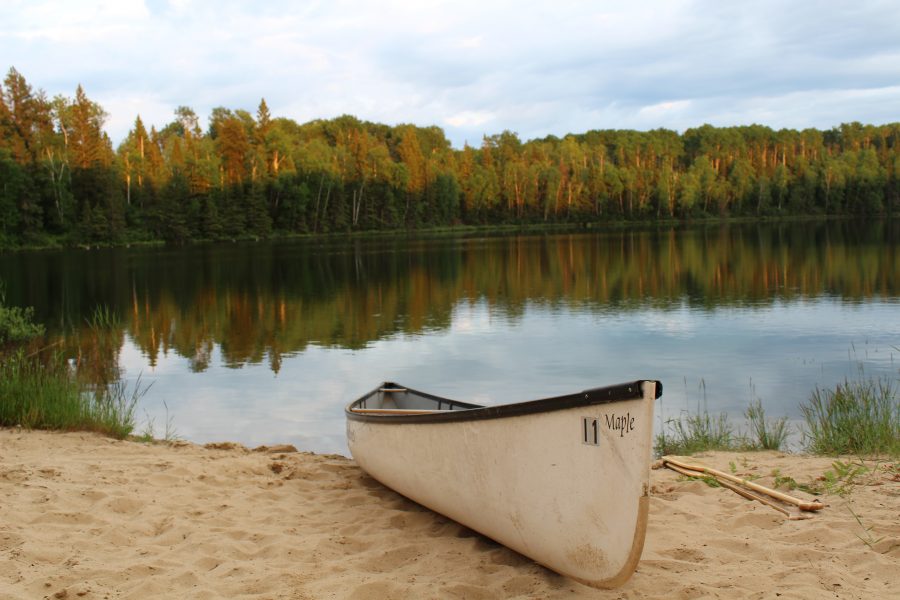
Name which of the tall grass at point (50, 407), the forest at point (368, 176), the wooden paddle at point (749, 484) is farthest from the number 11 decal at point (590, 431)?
the forest at point (368, 176)

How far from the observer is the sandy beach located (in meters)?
4.97

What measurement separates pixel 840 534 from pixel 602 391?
2456 mm

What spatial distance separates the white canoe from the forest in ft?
239

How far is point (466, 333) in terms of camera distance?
20.0 m

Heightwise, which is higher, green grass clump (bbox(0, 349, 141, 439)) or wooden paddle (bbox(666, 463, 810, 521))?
green grass clump (bbox(0, 349, 141, 439))

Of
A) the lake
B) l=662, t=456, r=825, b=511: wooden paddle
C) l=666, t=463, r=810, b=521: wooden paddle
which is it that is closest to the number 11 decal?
l=666, t=463, r=810, b=521: wooden paddle

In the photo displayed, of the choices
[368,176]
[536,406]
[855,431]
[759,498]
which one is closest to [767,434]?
[855,431]

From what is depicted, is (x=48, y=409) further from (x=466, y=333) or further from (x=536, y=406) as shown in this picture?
(x=466, y=333)

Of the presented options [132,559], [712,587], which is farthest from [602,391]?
[132,559]

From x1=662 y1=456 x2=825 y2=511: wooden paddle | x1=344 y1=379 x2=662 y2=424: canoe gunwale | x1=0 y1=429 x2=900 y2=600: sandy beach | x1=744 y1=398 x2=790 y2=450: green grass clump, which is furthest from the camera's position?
x1=744 y1=398 x2=790 y2=450: green grass clump

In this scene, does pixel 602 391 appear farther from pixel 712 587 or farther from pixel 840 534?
pixel 840 534

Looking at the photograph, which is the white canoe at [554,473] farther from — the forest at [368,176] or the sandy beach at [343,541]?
the forest at [368,176]

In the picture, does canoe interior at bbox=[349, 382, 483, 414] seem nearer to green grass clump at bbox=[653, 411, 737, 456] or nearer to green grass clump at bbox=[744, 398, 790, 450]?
green grass clump at bbox=[653, 411, 737, 456]

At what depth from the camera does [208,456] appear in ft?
28.8
